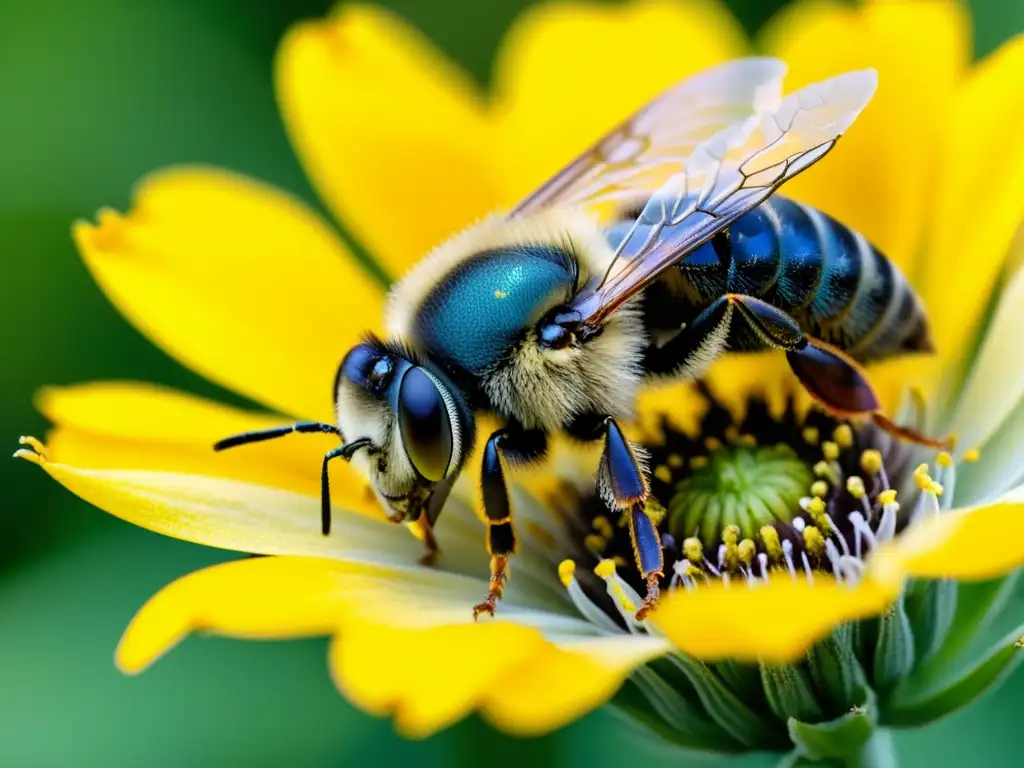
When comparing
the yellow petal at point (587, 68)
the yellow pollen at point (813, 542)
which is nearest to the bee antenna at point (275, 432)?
the yellow pollen at point (813, 542)

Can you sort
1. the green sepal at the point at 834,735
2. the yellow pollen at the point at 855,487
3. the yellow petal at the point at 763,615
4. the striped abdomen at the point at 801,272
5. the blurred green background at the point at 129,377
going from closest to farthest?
the yellow petal at the point at 763,615
the green sepal at the point at 834,735
the striped abdomen at the point at 801,272
the yellow pollen at the point at 855,487
the blurred green background at the point at 129,377

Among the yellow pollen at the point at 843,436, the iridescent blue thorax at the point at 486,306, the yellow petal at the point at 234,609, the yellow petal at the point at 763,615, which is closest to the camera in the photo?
the yellow petal at the point at 763,615

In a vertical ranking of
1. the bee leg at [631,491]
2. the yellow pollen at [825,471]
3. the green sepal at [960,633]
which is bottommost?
the green sepal at [960,633]

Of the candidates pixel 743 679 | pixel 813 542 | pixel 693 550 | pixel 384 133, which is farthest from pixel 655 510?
pixel 384 133

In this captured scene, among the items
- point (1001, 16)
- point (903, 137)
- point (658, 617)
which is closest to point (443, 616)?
point (658, 617)

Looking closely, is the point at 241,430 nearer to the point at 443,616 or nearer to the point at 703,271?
the point at 443,616

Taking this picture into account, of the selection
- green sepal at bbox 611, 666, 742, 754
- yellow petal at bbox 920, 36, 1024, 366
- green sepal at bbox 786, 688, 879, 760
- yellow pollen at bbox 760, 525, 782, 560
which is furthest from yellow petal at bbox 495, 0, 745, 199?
green sepal at bbox 786, 688, 879, 760

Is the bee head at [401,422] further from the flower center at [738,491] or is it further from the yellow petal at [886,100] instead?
the yellow petal at [886,100]

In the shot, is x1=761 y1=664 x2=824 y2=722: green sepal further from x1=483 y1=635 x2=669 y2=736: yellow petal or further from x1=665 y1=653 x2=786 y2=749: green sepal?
x1=483 y1=635 x2=669 y2=736: yellow petal
